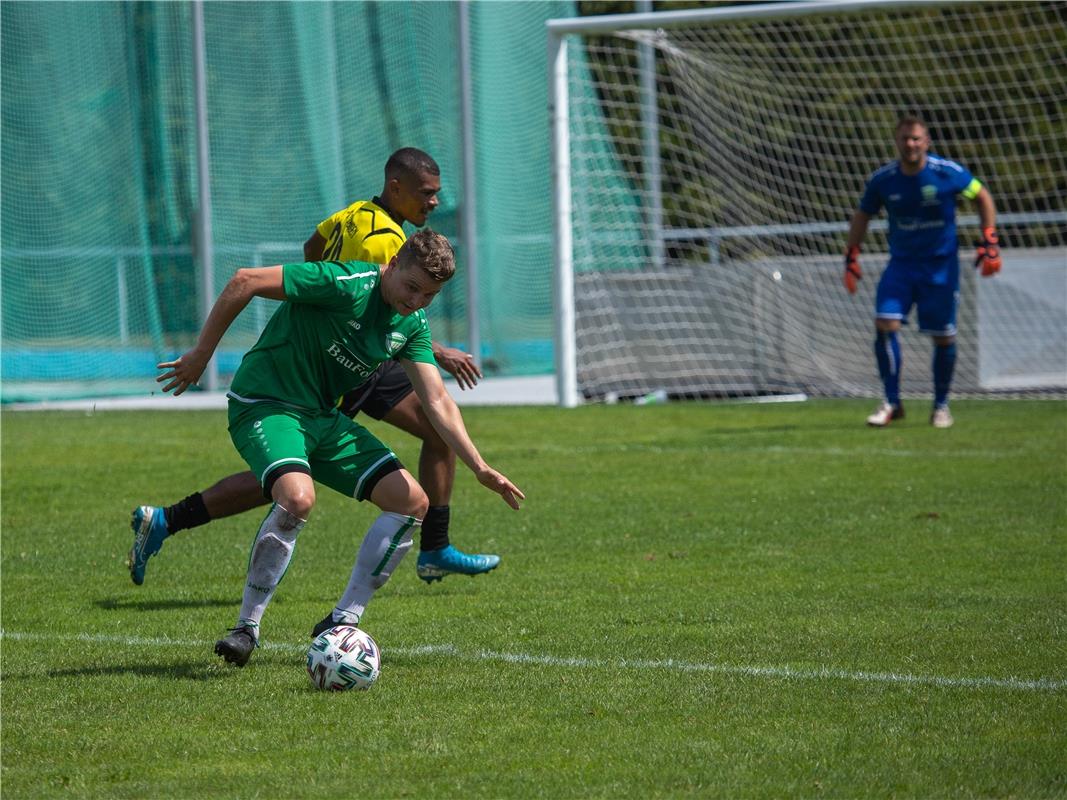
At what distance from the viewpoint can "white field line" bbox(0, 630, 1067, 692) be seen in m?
5.01

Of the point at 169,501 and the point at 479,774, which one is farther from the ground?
the point at 479,774

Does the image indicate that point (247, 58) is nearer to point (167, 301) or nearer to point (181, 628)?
point (167, 301)

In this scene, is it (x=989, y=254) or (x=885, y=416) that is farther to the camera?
(x=885, y=416)

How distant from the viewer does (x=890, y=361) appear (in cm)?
1348

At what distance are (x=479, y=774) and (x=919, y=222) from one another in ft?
33.4

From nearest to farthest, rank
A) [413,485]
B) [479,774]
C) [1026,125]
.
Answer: [479,774] < [413,485] < [1026,125]

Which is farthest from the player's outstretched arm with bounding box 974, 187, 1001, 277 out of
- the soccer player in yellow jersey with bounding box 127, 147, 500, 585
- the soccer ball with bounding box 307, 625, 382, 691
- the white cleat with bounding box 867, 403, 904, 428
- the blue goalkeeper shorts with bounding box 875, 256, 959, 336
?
the soccer ball with bounding box 307, 625, 382, 691

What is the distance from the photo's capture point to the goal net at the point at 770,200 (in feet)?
53.8

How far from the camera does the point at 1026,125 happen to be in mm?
17250

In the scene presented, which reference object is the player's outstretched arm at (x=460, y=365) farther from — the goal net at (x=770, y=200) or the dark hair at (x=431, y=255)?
the goal net at (x=770, y=200)

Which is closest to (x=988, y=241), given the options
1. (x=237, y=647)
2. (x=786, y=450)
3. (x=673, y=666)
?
(x=786, y=450)

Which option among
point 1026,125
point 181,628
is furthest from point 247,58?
point 181,628

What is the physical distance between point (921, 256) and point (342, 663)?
9449 mm

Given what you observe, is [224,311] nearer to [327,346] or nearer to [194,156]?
[327,346]
